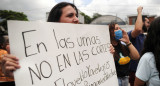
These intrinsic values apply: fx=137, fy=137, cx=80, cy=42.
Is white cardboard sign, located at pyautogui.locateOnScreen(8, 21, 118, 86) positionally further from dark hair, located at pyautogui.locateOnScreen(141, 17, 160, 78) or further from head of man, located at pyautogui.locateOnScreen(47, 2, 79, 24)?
dark hair, located at pyautogui.locateOnScreen(141, 17, 160, 78)

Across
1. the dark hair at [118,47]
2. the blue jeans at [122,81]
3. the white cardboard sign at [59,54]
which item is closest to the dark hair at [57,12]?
the white cardboard sign at [59,54]

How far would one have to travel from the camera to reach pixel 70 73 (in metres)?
1.01

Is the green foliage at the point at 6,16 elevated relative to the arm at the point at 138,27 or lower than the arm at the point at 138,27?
elevated

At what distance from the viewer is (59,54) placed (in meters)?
0.97

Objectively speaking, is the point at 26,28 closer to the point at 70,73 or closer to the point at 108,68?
the point at 70,73

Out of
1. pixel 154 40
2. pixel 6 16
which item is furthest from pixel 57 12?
pixel 6 16

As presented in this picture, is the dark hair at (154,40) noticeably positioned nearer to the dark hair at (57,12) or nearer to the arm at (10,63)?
the dark hair at (57,12)

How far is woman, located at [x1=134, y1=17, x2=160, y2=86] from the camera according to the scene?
4.31 feet

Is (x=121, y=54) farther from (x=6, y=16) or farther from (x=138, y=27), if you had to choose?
(x=6, y=16)

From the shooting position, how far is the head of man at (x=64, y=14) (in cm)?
140

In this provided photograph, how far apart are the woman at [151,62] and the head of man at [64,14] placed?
0.78m

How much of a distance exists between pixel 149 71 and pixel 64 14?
1017 millimetres

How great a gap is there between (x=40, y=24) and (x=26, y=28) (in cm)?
11

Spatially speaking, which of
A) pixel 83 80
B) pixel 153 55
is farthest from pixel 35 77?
pixel 153 55
